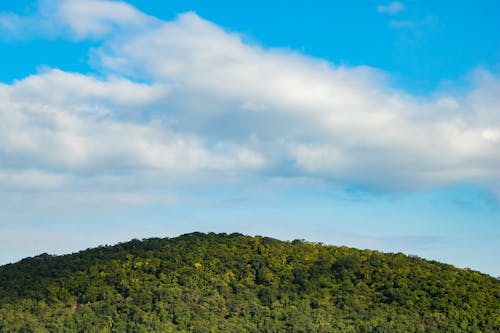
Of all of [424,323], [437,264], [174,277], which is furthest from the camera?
[437,264]

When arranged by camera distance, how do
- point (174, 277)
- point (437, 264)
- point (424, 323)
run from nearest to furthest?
point (424, 323) → point (174, 277) → point (437, 264)

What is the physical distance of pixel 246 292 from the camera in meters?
99.3

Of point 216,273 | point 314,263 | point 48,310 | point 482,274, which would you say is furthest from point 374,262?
point 48,310

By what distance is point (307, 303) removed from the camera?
96.4 m

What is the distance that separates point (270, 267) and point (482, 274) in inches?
1168

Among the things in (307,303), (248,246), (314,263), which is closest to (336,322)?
(307,303)

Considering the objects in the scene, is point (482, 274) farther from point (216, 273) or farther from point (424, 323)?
point (216, 273)

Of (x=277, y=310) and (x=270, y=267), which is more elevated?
(x=270, y=267)

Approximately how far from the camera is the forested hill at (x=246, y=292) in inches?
3612

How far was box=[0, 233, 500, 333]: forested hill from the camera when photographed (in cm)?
9175

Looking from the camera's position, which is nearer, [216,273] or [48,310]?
[48,310]

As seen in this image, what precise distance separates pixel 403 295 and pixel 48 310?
4564 cm

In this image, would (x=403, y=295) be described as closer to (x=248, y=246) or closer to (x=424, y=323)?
(x=424, y=323)

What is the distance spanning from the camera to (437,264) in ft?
354
